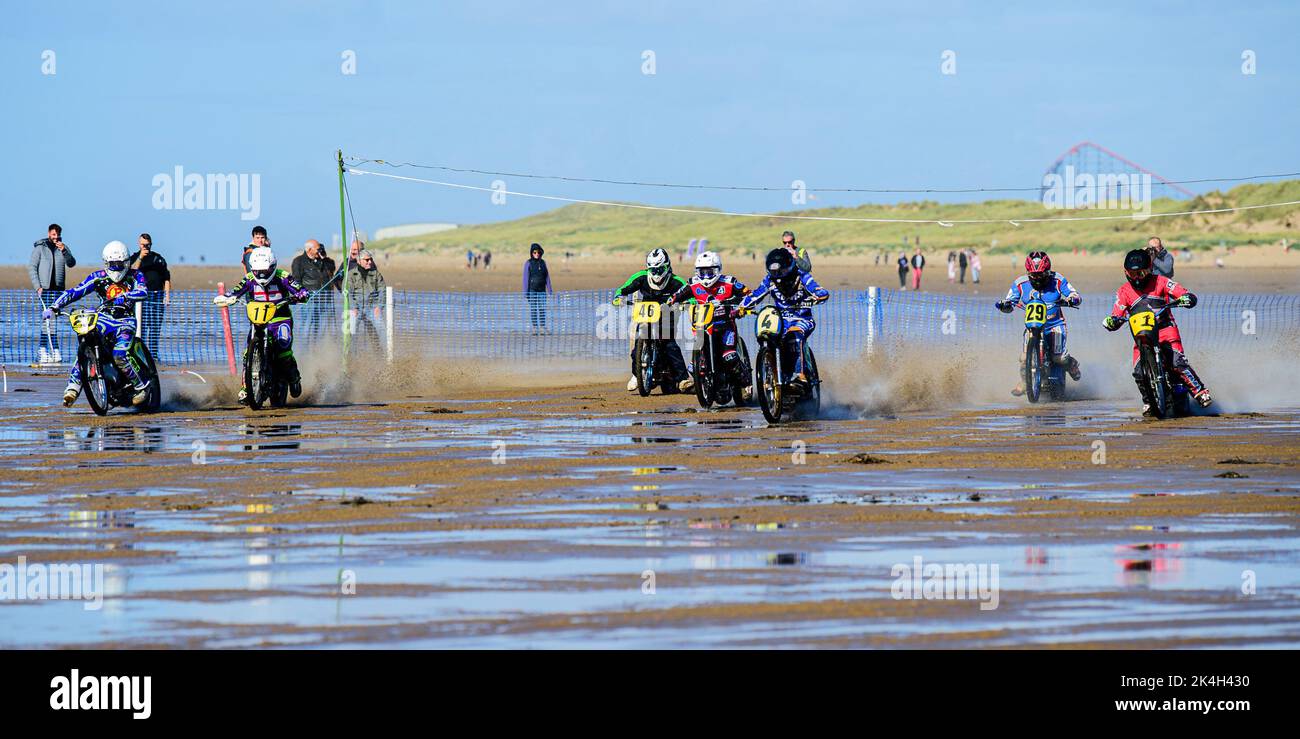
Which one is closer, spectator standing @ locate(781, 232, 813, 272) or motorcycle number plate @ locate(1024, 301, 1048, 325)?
motorcycle number plate @ locate(1024, 301, 1048, 325)

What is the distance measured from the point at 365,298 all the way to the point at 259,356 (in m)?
6.22

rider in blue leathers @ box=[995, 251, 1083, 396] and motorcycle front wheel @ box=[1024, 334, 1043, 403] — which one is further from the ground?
rider in blue leathers @ box=[995, 251, 1083, 396]

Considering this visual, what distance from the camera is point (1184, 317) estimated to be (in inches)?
1507

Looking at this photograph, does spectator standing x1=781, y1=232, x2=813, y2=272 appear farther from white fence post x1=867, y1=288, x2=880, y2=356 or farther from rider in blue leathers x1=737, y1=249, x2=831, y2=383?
rider in blue leathers x1=737, y1=249, x2=831, y2=383

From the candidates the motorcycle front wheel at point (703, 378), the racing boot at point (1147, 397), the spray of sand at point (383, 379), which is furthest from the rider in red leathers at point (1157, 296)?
the spray of sand at point (383, 379)

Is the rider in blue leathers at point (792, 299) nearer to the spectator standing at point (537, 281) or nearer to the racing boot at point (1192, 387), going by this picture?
the racing boot at point (1192, 387)

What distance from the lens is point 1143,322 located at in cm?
1917

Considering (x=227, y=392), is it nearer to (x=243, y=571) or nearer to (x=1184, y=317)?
(x=243, y=571)

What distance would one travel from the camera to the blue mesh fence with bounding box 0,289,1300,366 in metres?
27.3

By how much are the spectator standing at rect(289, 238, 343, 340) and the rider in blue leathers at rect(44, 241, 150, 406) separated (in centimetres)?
512

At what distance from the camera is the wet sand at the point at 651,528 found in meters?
8.77

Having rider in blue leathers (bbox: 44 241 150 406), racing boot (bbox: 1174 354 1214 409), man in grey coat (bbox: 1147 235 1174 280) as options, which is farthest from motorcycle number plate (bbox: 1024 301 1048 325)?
rider in blue leathers (bbox: 44 241 150 406)

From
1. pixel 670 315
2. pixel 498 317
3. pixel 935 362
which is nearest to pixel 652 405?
pixel 670 315
